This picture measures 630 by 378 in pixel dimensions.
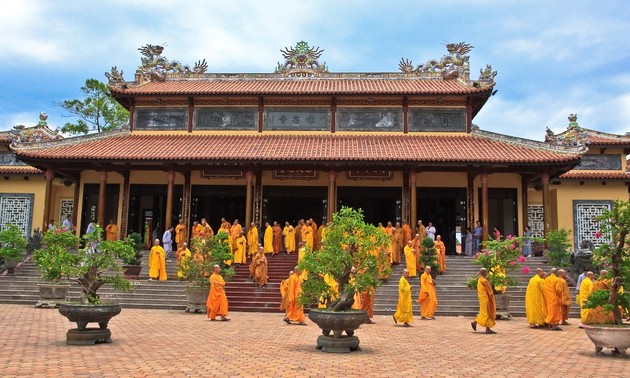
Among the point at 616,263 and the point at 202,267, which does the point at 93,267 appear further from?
the point at 616,263

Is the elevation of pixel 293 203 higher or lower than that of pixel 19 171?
lower

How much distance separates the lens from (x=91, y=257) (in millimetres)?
9234

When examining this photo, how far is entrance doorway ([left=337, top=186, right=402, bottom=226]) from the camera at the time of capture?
21.4 metres

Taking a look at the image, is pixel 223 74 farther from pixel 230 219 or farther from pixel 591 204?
pixel 591 204

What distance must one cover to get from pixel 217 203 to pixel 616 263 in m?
16.1

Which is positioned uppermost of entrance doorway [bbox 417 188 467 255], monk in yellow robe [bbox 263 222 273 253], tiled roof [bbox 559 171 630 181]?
tiled roof [bbox 559 171 630 181]

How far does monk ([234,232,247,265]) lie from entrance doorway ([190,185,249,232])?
13.8 feet

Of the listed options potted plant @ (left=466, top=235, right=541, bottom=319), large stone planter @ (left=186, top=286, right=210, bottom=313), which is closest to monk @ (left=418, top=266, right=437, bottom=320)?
potted plant @ (left=466, top=235, right=541, bottom=319)

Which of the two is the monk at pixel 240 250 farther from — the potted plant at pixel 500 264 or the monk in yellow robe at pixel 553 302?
the monk in yellow robe at pixel 553 302

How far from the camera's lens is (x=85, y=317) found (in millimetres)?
8695

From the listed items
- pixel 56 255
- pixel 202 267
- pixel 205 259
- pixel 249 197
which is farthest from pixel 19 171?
pixel 56 255

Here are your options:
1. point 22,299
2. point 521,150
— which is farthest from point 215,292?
point 521,150

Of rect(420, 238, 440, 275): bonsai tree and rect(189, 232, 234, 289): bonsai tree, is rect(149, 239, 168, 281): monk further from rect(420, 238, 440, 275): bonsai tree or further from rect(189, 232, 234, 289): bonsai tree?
rect(420, 238, 440, 275): bonsai tree

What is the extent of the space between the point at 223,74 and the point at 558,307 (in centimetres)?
1746
